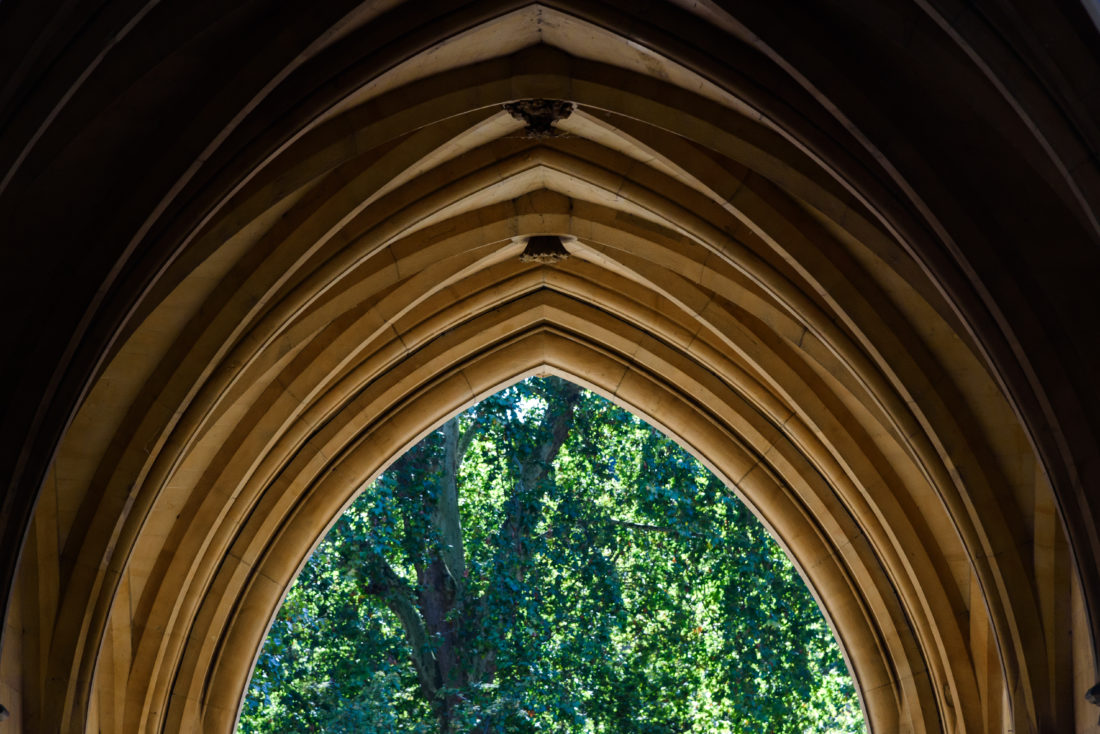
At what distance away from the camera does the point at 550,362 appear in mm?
13836

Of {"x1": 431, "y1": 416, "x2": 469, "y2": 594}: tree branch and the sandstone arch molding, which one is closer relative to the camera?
the sandstone arch molding

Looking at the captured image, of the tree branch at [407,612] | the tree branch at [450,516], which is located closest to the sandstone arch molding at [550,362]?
the tree branch at [407,612]

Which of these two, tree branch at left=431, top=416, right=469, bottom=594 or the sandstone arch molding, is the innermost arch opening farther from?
the sandstone arch molding

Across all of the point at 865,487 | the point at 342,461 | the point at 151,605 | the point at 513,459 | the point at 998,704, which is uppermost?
the point at 513,459

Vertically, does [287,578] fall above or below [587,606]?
Answer: below

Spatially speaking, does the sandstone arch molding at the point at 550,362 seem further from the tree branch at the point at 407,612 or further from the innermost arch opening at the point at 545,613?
the tree branch at the point at 407,612

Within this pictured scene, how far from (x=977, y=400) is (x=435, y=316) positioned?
462 cm

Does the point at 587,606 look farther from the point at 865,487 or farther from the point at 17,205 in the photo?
the point at 17,205

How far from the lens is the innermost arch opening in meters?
18.6

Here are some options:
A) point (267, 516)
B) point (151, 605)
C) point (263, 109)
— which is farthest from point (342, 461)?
point (263, 109)

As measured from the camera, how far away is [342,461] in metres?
13.4

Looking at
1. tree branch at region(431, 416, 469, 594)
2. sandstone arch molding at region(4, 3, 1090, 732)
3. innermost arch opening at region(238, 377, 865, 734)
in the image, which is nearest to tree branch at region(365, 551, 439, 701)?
innermost arch opening at region(238, 377, 865, 734)

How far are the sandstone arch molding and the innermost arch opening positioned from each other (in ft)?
18.6

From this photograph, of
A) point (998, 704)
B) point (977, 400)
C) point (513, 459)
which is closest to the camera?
point (977, 400)
